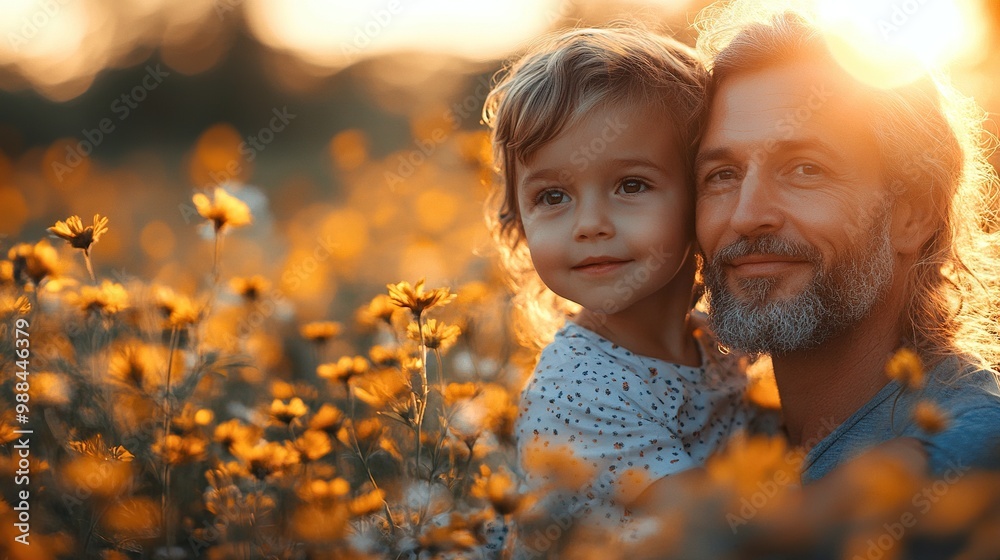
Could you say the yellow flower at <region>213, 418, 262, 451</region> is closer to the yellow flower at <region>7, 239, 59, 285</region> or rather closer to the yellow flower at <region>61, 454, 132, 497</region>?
the yellow flower at <region>61, 454, 132, 497</region>

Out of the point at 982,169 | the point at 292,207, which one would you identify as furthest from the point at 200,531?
the point at 292,207

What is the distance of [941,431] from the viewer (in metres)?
1.48

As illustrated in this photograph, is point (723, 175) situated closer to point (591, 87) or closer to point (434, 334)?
point (591, 87)

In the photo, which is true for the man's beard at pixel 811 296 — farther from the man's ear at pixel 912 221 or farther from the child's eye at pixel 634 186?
the child's eye at pixel 634 186

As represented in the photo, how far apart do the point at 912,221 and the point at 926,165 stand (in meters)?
0.14

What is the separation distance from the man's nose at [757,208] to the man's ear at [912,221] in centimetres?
33

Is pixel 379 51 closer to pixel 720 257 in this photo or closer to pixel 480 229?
pixel 480 229

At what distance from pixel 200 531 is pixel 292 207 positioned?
486 centimetres

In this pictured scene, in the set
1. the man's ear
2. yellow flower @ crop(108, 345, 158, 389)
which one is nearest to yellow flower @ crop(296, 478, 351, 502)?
yellow flower @ crop(108, 345, 158, 389)

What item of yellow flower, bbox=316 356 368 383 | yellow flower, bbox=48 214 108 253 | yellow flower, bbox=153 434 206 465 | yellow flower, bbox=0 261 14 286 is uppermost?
yellow flower, bbox=48 214 108 253

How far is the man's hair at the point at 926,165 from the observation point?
201 cm

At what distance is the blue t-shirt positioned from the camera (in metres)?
1.45

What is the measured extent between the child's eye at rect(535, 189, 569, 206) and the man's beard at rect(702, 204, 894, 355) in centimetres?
43

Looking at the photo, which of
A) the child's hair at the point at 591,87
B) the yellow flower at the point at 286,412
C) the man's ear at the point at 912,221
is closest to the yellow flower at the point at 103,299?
the yellow flower at the point at 286,412
